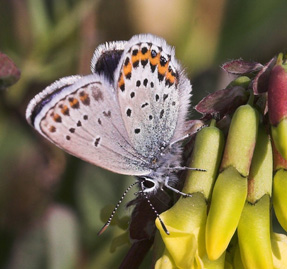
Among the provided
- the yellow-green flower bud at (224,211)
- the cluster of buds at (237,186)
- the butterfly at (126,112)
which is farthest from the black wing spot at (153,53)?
the yellow-green flower bud at (224,211)

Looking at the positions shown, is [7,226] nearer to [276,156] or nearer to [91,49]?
[91,49]

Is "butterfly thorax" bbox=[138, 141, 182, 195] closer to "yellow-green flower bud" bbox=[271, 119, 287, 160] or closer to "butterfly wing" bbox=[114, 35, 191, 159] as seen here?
"butterfly wing" bbox=[114, 35, 191, 159]

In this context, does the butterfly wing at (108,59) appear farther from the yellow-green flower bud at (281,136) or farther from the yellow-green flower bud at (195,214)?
the yellow-green flower bud at (281,136)

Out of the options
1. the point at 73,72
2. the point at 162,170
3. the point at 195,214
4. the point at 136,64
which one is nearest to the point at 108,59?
the point at 136,64

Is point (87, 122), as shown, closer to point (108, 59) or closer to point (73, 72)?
point (108, 59)

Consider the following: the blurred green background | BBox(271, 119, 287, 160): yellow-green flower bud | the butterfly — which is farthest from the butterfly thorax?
BBox(271, 119, 287, 160): yellow-green flower bud
